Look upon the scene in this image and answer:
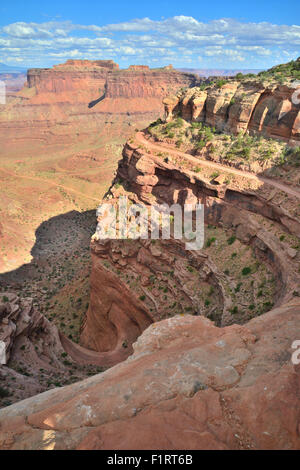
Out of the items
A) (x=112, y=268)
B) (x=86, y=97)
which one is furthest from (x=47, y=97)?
(x=112, y=268)

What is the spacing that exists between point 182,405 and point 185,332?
639 centimetres

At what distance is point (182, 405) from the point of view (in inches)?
418

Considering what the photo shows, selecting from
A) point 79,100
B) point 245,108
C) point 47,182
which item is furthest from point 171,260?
point 79,100

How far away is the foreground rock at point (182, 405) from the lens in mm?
9383

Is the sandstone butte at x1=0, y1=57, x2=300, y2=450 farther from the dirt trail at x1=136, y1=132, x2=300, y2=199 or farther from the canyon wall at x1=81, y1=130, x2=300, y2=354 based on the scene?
the dirt trail at x1=136, y1=132, x2=300, y2=199

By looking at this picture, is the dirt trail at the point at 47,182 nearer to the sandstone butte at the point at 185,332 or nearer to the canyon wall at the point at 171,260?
the canyon wall at the point at 171,260

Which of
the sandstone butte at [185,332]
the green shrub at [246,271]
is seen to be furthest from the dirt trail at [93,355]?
the green shrub at [246,271]

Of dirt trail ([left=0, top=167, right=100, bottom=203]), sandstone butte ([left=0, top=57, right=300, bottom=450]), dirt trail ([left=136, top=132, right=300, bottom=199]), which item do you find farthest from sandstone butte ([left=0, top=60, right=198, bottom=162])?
sandstone butte ([left=0, top=57, right=300, bottom=450])

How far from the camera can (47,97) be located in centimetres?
16988

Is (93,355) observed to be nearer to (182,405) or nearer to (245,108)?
(182,405)

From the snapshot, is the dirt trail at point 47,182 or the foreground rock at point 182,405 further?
the dirt trail at point 47,182

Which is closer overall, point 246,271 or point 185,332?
point 185,332

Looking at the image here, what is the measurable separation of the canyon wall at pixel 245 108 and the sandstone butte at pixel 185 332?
0.13 m

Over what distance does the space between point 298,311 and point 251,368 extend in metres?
6.41
